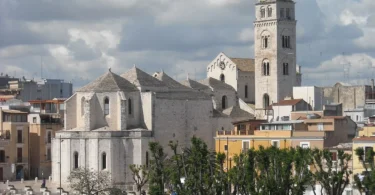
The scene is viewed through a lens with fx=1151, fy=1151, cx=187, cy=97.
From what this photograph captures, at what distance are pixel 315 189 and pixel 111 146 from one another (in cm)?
2466

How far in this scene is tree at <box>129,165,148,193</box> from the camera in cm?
8126

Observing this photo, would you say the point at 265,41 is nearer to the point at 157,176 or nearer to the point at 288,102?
the point at 288,102

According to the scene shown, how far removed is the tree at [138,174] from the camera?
267 feet

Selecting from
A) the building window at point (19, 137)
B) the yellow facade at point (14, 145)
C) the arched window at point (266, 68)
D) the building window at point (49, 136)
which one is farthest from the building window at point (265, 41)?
the building window at point (19, 137)

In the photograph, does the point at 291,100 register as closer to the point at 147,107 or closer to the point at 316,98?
the point at 316,98

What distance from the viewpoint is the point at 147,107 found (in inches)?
3696

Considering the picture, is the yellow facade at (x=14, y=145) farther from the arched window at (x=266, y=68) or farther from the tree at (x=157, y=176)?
the tree at (x=157, y=176)

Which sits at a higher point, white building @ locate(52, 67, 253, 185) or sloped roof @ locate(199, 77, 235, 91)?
sloped roof @ locate(199, 77, 235, 91)

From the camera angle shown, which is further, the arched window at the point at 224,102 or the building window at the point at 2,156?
the arched window at the point at 224,102

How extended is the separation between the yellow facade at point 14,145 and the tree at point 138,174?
1569cm

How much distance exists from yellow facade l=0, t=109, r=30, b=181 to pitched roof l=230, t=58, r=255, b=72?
23296mm

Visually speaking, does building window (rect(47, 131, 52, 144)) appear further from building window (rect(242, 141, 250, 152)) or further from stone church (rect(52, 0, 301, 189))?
building window (rect(242, 141, 250, 152))

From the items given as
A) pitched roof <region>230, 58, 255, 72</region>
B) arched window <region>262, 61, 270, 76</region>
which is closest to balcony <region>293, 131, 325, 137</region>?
arched window <region>262, 61, 270, 76</region>

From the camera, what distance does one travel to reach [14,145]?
101375mm
